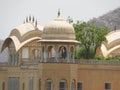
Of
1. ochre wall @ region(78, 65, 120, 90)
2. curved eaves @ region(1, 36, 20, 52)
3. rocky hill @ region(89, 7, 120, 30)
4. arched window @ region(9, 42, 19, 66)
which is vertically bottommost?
ochre wall @ region(78, 65, 120, 90)

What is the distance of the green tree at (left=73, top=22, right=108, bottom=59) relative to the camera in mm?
64562

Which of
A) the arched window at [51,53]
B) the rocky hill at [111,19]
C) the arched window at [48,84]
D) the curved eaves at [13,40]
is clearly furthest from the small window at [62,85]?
the rocky hill at [111,19]

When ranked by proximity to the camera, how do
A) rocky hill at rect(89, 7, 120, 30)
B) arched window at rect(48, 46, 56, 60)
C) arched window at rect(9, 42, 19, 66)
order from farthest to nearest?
rocky hill at rect(89, 7, 120, 30), arched window at rect(9, 42, 19, 66), arched window at rect(48, 46, 56, 60)

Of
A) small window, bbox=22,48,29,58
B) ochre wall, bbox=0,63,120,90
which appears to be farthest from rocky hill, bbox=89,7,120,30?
ochre wall, bbox=0,63,120,90

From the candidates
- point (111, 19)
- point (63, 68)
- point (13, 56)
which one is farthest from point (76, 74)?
point (111, 19)

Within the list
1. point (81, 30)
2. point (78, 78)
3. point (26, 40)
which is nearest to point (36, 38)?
point (26, 40)

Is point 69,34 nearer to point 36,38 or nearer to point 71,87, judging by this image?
point 71,87

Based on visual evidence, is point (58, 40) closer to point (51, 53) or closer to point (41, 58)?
point (41, 58)

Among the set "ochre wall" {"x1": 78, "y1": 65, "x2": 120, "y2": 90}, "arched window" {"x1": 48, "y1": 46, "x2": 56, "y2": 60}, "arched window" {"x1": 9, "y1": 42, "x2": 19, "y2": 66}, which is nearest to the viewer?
"arched window" {"x1": 48, "y1": 46, "x2": 56, "y2": 60}

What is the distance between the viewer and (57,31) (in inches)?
2279

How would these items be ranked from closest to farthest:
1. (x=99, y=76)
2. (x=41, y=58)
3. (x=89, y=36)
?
(x=41, y=58), (x=99, y=76), (x=89, y=36)

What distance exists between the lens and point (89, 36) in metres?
64.9

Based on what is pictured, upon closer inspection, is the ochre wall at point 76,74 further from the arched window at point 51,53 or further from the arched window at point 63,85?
the arched window at point 51,53

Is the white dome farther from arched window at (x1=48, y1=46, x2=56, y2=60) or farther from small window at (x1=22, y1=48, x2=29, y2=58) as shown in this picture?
small window at (x1=22, y1=48, x2=29, y2=58)
